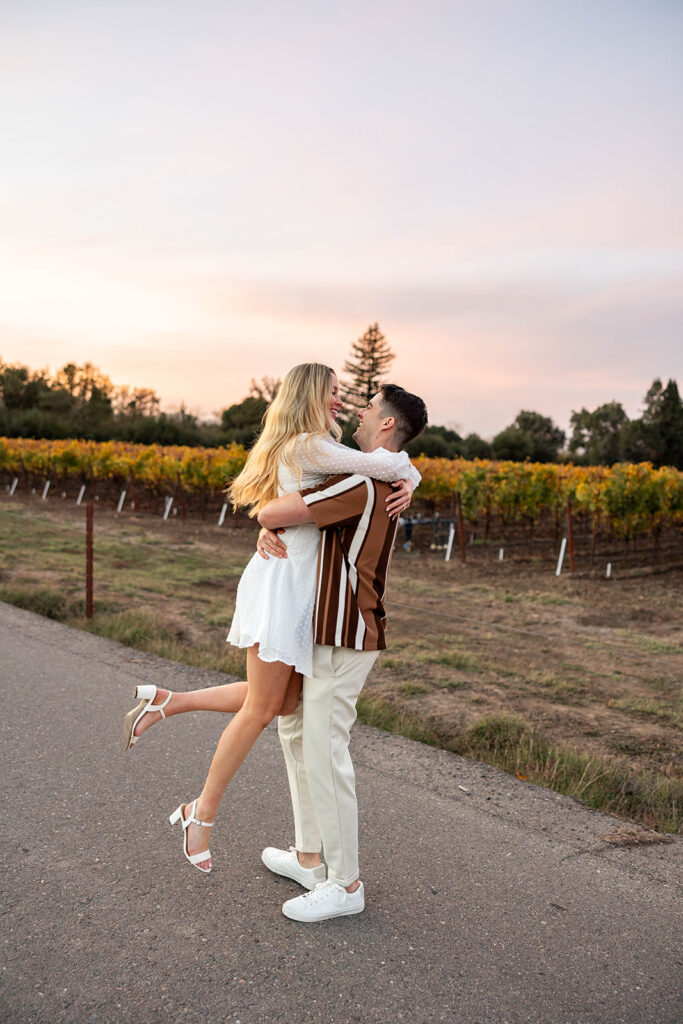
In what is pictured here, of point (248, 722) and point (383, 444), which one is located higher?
point (383, 444)

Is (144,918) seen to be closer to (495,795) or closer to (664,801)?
(495,795)

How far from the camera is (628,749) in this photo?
5758 mm

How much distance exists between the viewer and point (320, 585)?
2.74 metres

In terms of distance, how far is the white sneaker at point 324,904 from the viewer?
2709 mm

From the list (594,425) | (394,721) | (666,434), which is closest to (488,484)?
(394,721)

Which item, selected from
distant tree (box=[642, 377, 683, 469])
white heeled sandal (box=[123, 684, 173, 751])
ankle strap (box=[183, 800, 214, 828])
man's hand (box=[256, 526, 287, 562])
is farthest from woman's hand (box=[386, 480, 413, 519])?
distant tree (box=[642, 377, 683, 469])

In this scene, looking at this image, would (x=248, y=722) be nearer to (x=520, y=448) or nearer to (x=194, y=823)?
(x=194, y=823)

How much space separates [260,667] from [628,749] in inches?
154

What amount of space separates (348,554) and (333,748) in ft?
A: 2.12

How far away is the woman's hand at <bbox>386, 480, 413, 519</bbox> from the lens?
2.73m

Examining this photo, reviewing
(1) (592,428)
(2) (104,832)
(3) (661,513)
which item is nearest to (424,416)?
(2) (104,832)

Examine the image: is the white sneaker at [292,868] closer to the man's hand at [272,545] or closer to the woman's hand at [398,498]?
the man's hand at [272,545]

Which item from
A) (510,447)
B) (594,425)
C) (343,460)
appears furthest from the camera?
(594,425)

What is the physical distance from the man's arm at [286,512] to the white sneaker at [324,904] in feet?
4.01
